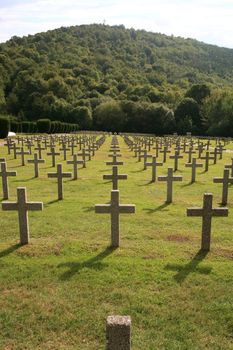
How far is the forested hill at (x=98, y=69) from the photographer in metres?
89.2

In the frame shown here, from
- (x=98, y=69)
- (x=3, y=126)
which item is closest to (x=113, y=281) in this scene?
(x=3, y=126)

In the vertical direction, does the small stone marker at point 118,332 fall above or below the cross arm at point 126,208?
above

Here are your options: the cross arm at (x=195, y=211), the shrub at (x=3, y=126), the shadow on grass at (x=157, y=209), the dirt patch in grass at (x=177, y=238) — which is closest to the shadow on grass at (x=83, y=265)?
the dirt patch in grass at (x=177, y=238)

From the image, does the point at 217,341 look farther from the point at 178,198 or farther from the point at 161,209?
the point at 178,198

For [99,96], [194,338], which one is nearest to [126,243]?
[194,338]

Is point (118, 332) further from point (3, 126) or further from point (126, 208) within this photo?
point (3, 126)

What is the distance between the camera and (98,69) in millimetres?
123562

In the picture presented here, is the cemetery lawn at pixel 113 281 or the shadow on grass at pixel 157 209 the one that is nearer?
the cemetery lawn at pixel 113 281

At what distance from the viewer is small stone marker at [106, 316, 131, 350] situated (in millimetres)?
2916

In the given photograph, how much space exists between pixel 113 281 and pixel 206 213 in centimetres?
222

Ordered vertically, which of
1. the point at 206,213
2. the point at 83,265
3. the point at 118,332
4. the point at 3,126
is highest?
the point at 3,126

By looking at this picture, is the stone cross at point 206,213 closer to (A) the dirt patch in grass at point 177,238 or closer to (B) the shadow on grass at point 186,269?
(B) the shadow on grass at point 186,269

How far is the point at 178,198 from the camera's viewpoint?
1240 cm

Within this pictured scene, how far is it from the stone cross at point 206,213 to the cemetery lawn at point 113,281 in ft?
0.76
